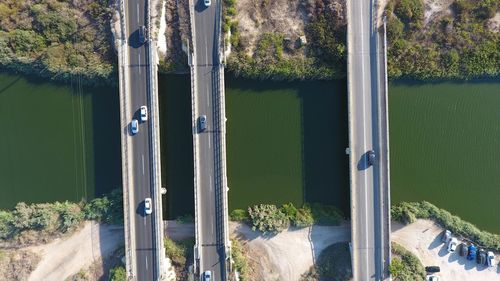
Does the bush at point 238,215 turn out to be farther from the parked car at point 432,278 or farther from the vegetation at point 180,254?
the parked car at point 432,278

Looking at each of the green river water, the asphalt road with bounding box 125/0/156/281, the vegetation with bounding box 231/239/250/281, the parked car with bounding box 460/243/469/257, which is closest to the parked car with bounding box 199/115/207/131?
the green river water

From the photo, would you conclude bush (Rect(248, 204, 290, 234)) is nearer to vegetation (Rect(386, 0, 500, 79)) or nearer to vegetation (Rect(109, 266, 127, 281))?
vegetation (Rect(109, 266, 127, 281))

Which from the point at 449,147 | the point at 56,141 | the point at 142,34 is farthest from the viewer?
the point at 56,141

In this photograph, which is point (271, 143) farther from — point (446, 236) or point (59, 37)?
point (59, 37)

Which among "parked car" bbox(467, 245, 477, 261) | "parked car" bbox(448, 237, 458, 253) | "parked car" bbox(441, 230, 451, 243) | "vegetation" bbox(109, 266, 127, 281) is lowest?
"vegetation" bbox(109, 266, 127, 281)

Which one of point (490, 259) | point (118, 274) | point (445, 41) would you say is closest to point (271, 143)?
point (118, 274)

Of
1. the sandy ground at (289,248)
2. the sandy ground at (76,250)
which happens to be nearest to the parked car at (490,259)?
the sandy ground at (289,248)

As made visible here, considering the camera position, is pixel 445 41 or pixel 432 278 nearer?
pixel 432 278
